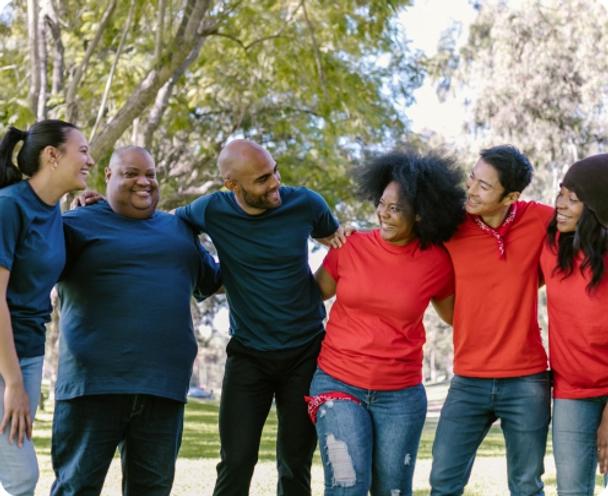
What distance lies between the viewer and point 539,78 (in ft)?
72.2

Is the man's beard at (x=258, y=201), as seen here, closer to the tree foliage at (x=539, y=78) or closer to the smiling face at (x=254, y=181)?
the smiling face at (x=254, y=181)

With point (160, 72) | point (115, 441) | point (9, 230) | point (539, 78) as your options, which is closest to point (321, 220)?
point (115, 441)

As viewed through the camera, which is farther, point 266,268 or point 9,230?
point 266,268

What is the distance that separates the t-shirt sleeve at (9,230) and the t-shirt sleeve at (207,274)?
112cm

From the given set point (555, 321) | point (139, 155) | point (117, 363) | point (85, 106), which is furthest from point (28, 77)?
point (555, 321)

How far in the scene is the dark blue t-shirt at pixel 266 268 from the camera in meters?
4.50

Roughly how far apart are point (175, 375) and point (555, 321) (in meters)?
1.91

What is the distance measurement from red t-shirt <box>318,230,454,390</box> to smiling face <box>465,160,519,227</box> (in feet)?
0.98

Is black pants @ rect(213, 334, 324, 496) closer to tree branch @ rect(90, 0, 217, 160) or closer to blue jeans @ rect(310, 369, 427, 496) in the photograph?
blue jeans @ rect(310, 369, 427, 496)

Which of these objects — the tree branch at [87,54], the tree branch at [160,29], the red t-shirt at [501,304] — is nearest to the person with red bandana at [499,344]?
the red t-shirt at [501,304]

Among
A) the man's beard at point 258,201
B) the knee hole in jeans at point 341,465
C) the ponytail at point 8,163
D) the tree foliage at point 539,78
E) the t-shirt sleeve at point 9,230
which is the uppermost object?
the tree foliage at point 539,78

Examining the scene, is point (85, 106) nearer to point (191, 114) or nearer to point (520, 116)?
point (191, 114)

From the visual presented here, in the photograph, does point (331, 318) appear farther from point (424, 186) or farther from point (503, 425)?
point (503, 425)

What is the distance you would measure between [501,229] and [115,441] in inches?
88.4
